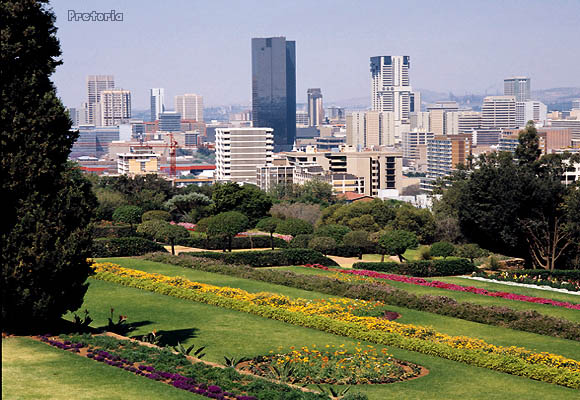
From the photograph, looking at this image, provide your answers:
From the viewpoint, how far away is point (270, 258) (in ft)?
130

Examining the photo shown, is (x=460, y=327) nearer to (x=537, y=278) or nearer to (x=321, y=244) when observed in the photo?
(x=537, y=278)

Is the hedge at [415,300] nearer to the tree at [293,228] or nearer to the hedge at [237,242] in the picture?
the hedge at [237,242]

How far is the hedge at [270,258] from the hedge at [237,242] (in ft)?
21.8

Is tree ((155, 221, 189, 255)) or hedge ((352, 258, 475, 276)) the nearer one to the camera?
hedge ((352, 258, 475, 276))

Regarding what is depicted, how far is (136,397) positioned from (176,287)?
14009 millimetres

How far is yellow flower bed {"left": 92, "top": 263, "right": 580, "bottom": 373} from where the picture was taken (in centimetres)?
1883

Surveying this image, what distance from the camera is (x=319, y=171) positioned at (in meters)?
172

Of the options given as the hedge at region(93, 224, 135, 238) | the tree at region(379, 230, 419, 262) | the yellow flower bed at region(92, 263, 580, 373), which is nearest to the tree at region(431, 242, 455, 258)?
the tree at region(379, 230, 419, 262)

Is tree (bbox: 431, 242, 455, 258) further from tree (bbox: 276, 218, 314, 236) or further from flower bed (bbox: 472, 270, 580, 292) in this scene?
tree (bbox: 276, 218, 314, 236)

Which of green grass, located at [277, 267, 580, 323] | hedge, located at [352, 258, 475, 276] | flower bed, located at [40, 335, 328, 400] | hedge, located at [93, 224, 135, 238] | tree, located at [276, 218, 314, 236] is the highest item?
flower bed, located at [40, 335, 328, 400]

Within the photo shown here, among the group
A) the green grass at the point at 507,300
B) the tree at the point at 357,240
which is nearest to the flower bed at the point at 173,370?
the green grass at the point at 507,300

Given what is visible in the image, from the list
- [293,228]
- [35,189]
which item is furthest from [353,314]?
[293,228]

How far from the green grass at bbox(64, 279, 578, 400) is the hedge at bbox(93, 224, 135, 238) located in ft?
64.9

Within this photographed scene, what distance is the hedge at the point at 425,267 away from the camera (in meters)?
38.8
